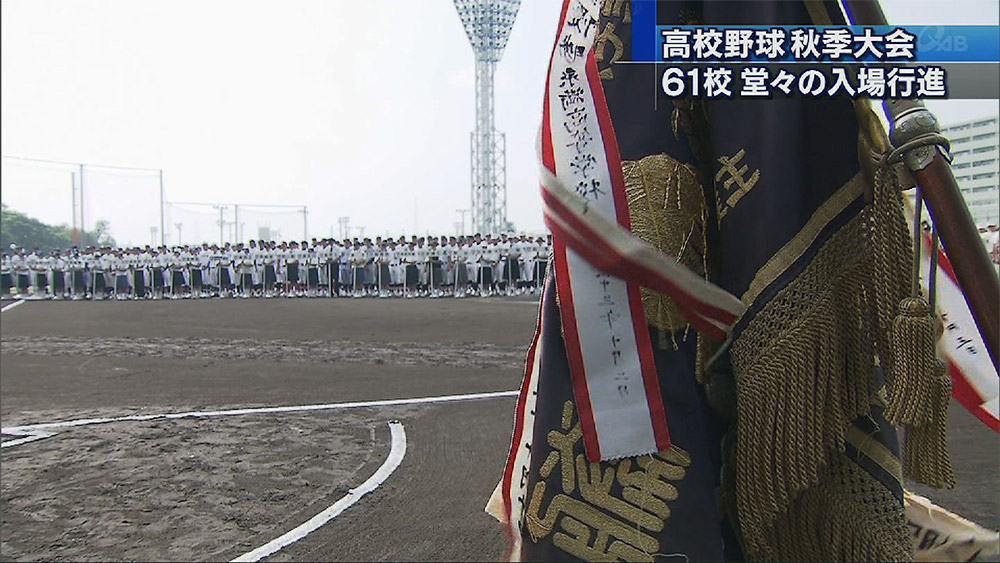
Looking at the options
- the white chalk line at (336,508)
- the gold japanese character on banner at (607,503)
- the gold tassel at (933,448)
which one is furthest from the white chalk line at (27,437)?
the gold tassel at (933,448)

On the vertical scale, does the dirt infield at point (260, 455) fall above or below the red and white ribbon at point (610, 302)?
below

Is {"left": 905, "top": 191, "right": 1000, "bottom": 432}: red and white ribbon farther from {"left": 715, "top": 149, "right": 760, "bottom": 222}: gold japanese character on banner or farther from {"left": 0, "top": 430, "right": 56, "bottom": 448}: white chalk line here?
{"left": 0, "top": 430, "right": 56, "bottom": 448}: white chalk line

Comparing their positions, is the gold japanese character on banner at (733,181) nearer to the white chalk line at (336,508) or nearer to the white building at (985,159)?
the white building at (985,159)

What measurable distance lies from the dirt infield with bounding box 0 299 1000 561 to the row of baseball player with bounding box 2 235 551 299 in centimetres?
1058

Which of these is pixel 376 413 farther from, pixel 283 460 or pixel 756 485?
pixel 756 485

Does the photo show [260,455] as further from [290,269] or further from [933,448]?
[290,269]

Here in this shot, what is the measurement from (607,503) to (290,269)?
68.3 ft

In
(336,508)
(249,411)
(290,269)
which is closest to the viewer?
(336,508)

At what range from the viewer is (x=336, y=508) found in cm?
282

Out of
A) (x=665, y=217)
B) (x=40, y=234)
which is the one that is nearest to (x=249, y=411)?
(x=665, y=217)

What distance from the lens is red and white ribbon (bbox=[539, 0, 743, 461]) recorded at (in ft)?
2.99

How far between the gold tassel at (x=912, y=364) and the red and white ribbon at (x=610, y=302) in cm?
19

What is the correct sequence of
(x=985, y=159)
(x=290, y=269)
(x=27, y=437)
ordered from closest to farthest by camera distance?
(x=985, y=159) → (x=27, y=437) → (x=290, y=269)

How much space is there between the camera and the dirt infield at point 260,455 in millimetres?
2518
